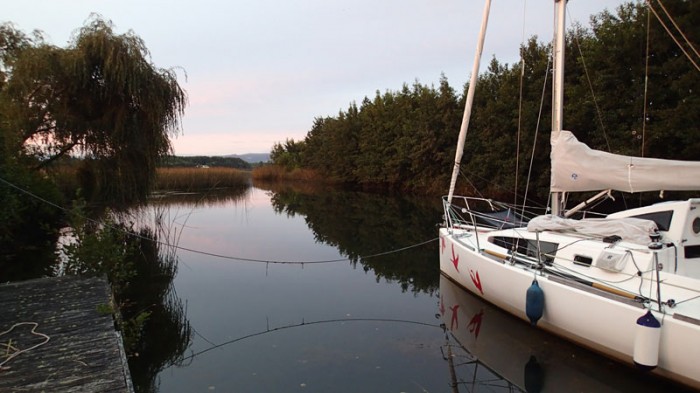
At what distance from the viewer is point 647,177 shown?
6.62 meters

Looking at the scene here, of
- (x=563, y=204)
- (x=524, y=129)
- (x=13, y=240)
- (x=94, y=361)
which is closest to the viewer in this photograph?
(x=94, y=361)

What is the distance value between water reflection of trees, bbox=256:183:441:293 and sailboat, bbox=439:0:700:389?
7.73ft

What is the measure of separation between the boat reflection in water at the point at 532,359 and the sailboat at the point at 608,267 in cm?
18

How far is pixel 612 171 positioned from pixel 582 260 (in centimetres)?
174

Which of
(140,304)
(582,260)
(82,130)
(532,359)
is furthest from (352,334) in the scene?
(82,130)

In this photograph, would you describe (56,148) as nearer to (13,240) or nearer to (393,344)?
(13,240)

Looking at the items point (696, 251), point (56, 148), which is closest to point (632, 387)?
point (696, 251)

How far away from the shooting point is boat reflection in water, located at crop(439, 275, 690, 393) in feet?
A: 17.1

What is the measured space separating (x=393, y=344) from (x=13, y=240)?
10.3 m

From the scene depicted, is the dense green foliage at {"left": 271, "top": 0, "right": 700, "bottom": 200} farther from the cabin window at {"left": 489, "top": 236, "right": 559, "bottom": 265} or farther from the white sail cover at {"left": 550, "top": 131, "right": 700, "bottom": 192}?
the cabin window at {"left": 489, "top": 236, "right": 559, "bottom": 265}

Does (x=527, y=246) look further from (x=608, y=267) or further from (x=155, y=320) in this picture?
(x=155, y=320)

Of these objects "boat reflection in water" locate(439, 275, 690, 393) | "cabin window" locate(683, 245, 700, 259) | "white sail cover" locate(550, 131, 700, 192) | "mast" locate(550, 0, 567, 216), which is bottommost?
"boat reflection in water" locate(439, 275, 690, 393)

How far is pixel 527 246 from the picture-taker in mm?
7559

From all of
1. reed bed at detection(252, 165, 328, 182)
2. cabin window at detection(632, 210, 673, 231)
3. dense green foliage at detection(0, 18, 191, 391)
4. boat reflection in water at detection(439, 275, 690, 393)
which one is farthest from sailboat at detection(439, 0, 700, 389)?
reed bed at detection(252, 165, 328, 182)
